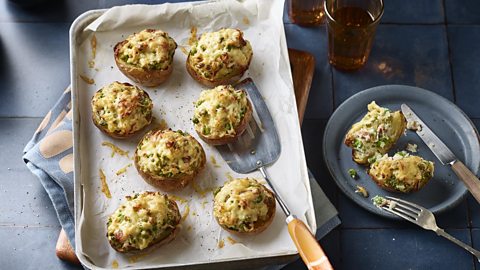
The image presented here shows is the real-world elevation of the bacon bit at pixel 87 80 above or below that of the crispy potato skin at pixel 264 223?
above

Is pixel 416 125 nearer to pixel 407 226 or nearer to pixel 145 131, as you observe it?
pixel 407 226

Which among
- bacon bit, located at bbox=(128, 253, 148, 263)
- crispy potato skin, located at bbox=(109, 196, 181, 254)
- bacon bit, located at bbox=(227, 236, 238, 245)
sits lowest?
bacon bit, located at bbox=(128, 253, 148, 263)

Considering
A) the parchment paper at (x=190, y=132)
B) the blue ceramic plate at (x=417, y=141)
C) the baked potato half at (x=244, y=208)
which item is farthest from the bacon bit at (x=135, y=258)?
the blue ceramic plate at (x=417, y=141)

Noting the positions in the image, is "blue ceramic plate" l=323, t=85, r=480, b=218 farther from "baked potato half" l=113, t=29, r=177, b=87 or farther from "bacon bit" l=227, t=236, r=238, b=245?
"baked potato half" l=113, t=29, r=177, b=87

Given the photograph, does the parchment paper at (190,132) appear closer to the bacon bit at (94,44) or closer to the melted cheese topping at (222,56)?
the bacon bit at (94,44)

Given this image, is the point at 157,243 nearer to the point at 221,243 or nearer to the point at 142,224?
the point at 142,224

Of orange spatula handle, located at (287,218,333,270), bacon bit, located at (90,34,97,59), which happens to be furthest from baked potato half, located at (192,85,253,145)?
bacon bit, located at (90,34,97,59)
